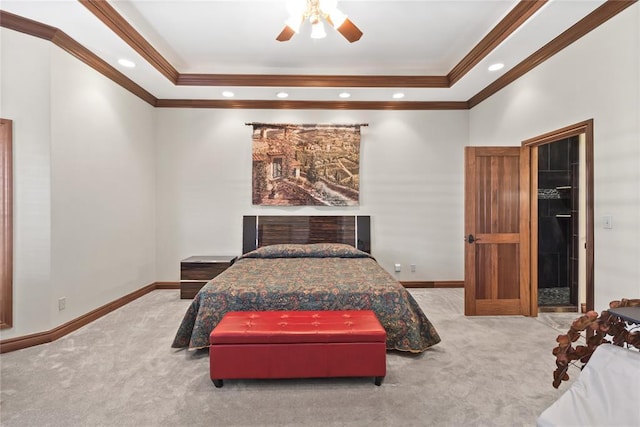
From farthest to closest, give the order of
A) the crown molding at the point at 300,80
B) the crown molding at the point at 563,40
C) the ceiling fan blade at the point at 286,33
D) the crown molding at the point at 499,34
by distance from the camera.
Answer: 1. the crown molding at the point at 300,80
2. the crown molding at the point at 499,34
3. the ceiling fan blade at the point at 286,33
4. the crown molding at the point at 563,40

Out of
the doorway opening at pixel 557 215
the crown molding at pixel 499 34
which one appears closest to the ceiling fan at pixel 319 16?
the crown molding at pixel 499 34

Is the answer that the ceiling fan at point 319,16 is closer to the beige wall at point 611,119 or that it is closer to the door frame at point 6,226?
the beige wall at point 611,119

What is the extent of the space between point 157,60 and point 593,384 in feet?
15.1

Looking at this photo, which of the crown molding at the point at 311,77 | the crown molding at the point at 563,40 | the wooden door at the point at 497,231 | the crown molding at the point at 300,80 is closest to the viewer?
the crown molding at the point at 563,40

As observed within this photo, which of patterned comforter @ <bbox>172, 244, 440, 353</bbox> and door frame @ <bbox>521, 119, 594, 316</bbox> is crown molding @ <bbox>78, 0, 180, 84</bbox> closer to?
patterned comforter @ <bbox>172, 244, 440, 353</bbox>

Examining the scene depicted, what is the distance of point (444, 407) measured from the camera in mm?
1922

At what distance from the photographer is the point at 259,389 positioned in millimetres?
2104

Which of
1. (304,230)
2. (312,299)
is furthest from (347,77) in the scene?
(312,299)

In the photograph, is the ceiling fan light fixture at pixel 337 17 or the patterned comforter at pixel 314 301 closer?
the ceiling fan light fixture at pixel 337 17

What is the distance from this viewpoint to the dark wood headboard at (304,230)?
15.4 feet

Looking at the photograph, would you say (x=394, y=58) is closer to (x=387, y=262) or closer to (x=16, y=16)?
(x=387, y=262)

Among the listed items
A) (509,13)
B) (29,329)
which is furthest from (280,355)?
(509,13)

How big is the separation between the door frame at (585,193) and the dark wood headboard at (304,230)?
6.79ft

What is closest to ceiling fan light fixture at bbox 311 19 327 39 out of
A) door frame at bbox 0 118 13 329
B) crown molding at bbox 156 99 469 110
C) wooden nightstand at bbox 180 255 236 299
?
crown molding at bbox 156 99 469 110
